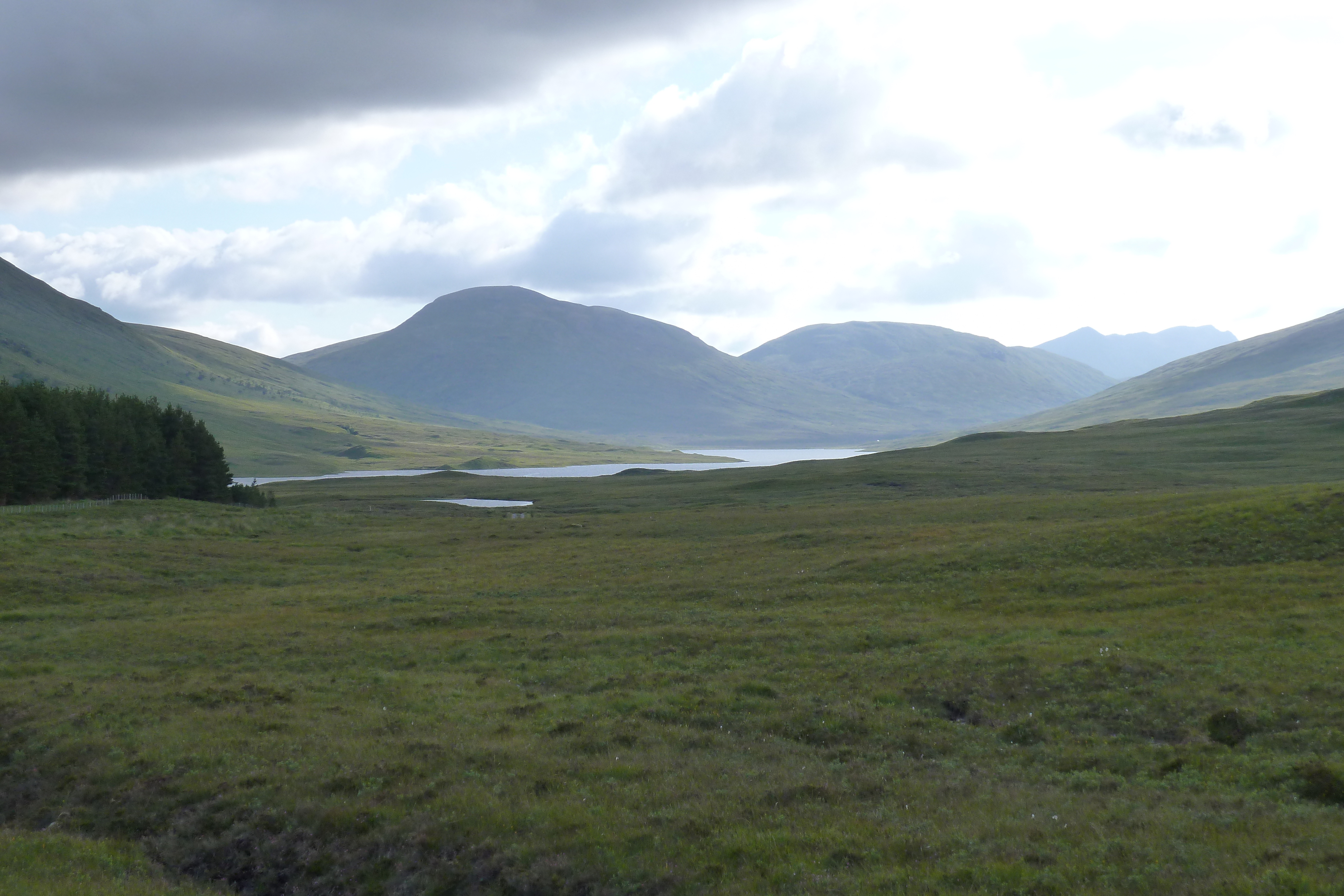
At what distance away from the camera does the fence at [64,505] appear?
2835 inches

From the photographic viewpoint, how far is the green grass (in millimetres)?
15273

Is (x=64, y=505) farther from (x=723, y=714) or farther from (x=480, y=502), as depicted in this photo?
(x=723, y=714)

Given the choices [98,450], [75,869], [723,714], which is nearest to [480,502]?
[98,450]

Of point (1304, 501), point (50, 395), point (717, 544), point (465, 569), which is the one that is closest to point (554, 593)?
point (465, 569)

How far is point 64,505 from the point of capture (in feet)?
272

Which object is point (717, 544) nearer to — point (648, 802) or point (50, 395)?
point (648, 802)

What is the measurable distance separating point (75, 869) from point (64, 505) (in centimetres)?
8042

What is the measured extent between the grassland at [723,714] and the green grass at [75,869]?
750 millimetres

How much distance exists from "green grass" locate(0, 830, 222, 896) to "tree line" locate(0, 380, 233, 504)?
8126cm

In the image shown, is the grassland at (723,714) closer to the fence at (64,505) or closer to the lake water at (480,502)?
the fence at (64,505)

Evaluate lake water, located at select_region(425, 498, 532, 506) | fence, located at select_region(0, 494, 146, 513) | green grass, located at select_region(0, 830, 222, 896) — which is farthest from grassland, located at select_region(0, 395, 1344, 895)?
lake water, located at select_region(425, 498, 532, 506)

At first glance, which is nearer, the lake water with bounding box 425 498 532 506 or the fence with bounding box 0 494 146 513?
the fence with bounding box 0 494 146 513

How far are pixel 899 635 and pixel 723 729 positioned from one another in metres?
10.7

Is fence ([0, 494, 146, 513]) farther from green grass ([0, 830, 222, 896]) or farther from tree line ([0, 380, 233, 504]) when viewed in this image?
green grass ([0, 830, 222, 896])
